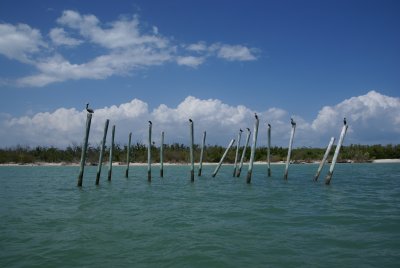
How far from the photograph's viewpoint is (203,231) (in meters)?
10.3

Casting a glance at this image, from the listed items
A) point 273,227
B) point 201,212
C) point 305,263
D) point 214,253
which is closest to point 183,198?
point 201,212

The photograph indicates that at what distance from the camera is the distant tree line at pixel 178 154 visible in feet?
198

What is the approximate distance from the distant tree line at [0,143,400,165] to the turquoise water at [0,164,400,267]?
140ft

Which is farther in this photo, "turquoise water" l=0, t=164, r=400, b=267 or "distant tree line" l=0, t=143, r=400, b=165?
→ "distant tree line" l=0, t=143, r=400, b=165

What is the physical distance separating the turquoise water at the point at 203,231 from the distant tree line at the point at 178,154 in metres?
42.8

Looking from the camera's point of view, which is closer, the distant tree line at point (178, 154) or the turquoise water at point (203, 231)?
the turquoise water at point (203, 231)

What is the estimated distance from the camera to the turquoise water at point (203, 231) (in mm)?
7824

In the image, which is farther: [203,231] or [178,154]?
[178,154]

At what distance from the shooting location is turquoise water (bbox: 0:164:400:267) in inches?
308

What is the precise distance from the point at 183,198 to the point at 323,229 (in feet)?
27.5

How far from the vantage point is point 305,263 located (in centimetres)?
741

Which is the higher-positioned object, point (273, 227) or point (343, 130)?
point (343, 130)

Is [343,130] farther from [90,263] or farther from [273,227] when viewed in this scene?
[90,263]

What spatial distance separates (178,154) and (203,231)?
166 ft
